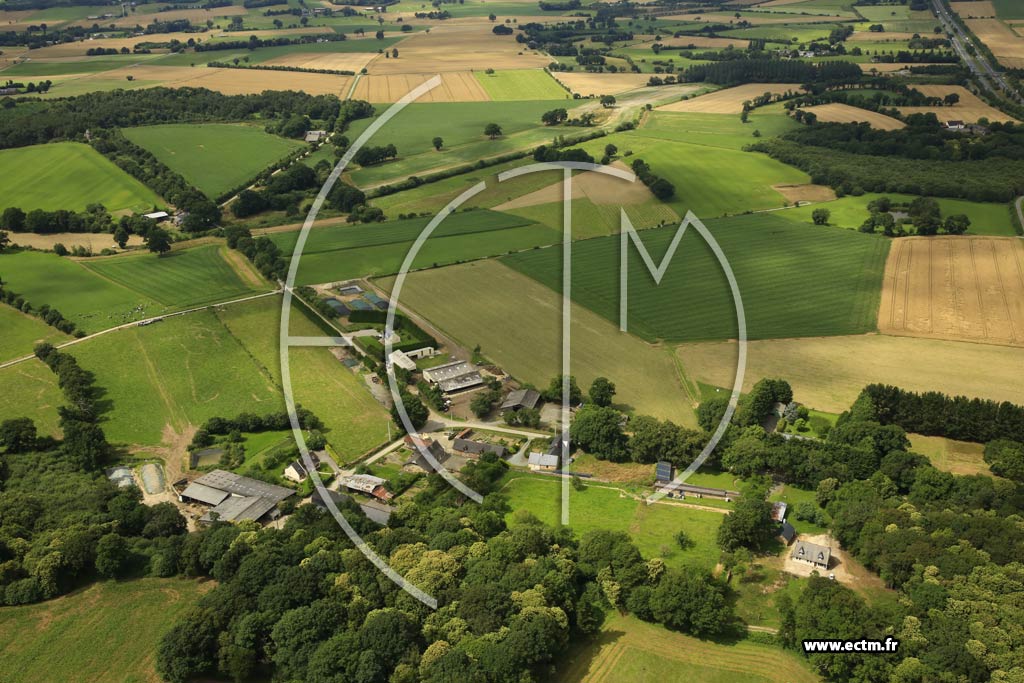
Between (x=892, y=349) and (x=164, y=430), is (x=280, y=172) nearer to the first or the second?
(x=164, y=430)

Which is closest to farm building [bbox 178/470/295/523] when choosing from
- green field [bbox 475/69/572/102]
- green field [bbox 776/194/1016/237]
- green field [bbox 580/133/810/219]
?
green field [bbox 580/133/810/219]

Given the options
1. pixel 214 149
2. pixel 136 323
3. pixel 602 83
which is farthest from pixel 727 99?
pixel 136 323

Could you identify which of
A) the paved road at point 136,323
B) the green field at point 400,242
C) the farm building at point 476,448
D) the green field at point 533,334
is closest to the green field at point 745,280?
the green field at point 533,334

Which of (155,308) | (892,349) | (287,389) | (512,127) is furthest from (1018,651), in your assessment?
(512,127)

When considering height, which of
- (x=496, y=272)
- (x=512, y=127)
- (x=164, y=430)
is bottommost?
(x=164, y=430)

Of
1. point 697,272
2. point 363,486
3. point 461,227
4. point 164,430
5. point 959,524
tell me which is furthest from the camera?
point 461,227

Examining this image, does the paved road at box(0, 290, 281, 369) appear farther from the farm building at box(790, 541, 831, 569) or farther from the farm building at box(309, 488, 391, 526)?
the farm building at box(790, 541, 831, 569)

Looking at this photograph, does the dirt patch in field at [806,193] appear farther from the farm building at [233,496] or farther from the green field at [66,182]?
the green field at [66,182]
